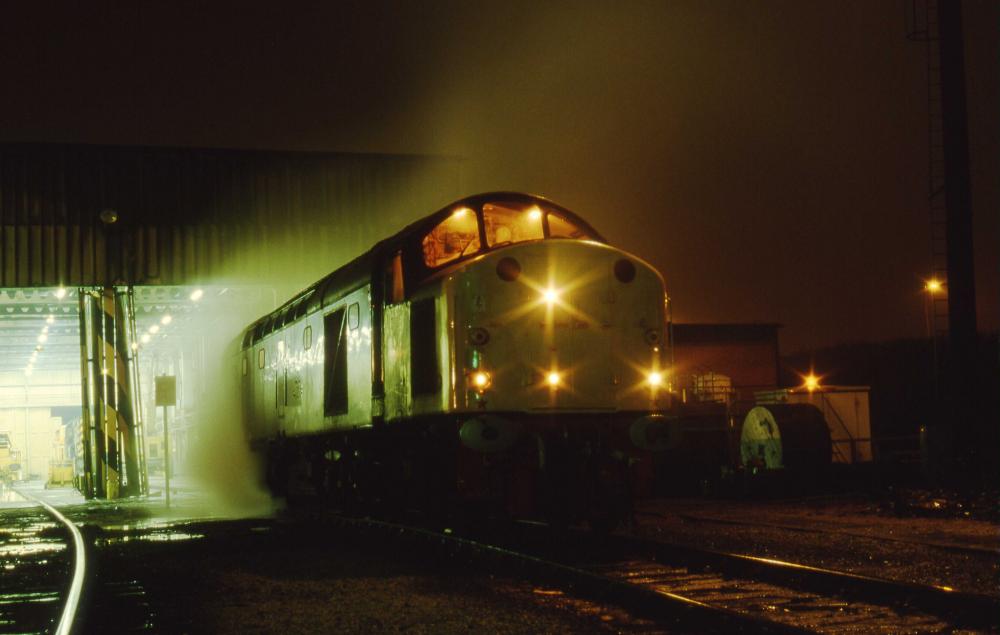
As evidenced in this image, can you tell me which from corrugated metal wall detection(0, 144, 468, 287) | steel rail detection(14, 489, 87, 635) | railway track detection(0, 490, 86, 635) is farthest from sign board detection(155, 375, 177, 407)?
steel rail detection(14, 489, 87, 635)

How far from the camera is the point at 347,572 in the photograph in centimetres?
1052

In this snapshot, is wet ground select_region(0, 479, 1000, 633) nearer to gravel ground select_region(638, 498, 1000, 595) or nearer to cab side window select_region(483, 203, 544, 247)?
gravel ground select_region(638, 498, 1000, 595)

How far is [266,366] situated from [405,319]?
9.13 meters

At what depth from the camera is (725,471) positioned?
2225 cm

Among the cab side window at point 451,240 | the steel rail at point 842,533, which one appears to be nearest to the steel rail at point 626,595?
the cab side window at point 451,240

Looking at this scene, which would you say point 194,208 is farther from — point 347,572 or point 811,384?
point 811,384

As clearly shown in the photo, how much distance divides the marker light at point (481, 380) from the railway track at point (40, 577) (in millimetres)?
4163

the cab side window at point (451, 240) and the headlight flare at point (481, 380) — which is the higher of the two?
the cab side window at point (451, 240)

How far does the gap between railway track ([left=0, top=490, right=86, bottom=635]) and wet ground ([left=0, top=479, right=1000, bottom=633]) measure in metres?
0.03

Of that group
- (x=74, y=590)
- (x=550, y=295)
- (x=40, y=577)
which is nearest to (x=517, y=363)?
(x=550, y=295)

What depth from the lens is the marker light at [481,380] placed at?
36.9ft

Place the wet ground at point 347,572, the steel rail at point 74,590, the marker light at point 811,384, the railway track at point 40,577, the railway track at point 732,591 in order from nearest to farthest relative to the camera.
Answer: the railway track at point 732,591, the steel rail at point 74,590, the wet ground at point 347,572, the railway track at point 40,577, the marker light at point 811,384

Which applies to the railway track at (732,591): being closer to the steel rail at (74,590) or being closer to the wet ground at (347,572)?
the wet ground at (347,572)

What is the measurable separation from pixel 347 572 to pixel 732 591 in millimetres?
3743
